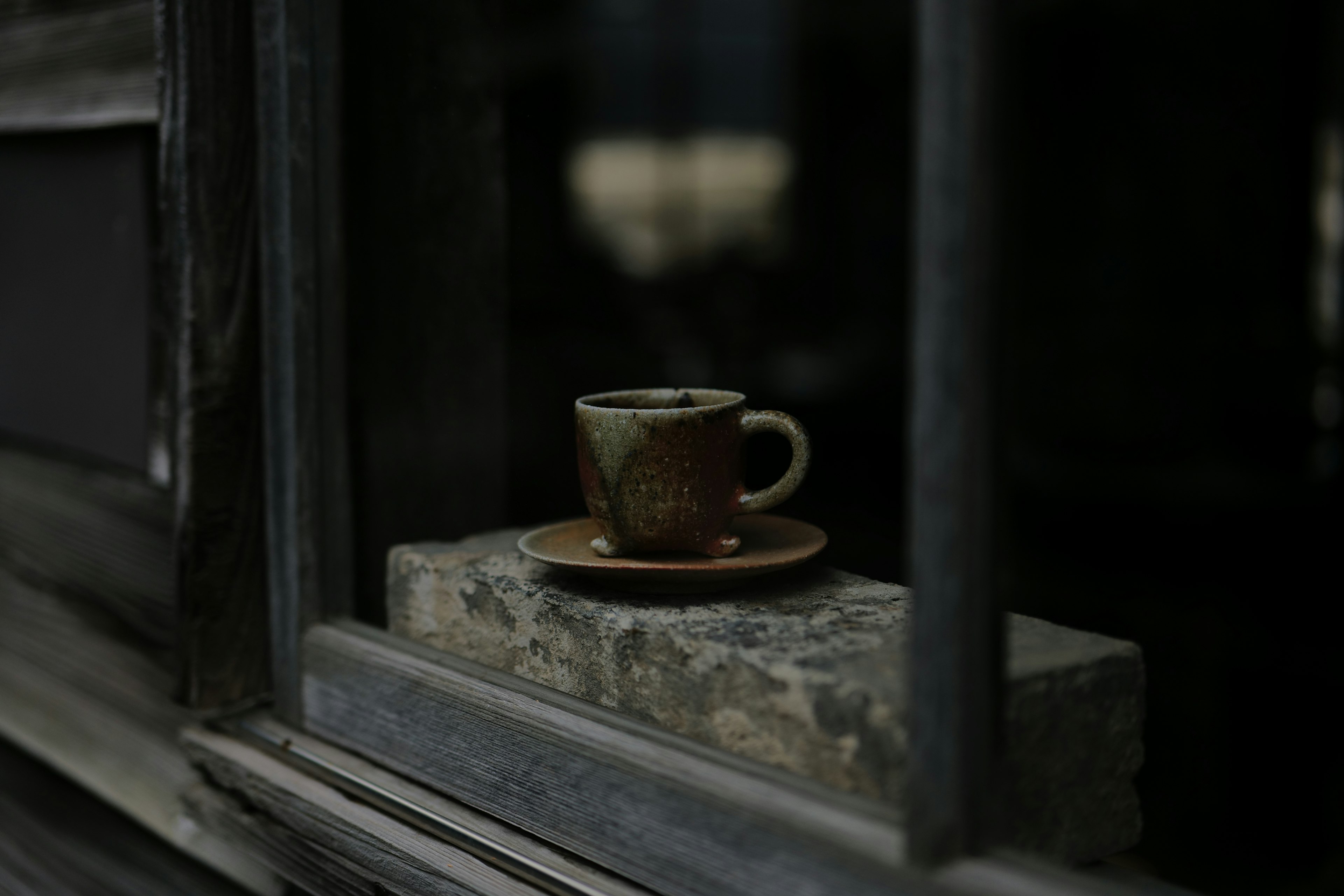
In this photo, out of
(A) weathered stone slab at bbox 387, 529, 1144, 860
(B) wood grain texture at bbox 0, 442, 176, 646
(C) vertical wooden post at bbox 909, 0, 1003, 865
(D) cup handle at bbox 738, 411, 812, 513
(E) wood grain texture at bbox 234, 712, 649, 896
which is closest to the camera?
(C) vertical wooden post at bbox 909, 0, 1003, 865

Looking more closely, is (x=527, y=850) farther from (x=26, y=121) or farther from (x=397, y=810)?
(x=26, y=121)

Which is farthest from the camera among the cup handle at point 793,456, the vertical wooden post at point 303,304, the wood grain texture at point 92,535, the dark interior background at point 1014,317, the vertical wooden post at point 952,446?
the wood grain texture at point 92,535

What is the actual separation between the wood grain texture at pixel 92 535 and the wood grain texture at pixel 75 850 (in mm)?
290

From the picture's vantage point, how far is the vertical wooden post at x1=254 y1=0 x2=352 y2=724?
108 centimetres

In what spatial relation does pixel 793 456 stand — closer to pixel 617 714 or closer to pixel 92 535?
pixel 617 714

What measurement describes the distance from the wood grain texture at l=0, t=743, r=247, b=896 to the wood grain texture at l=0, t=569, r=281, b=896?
4 centimetres

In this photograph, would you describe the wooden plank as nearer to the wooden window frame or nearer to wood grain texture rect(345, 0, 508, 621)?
the wooden window frame

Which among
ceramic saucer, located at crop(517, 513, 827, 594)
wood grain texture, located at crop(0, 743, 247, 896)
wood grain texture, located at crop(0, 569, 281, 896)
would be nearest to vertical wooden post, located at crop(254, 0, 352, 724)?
ceramic saucer, located at crop(517, 513, 827, 594)

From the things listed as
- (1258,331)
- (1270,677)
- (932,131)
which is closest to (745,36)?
(1258,331)

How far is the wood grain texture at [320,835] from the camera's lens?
923mm

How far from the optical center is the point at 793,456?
38.6 inches

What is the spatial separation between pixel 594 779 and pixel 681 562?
20 cm

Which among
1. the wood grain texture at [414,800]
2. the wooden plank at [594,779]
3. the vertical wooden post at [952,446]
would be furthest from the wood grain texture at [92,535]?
the vertical wooden post at [952,446]

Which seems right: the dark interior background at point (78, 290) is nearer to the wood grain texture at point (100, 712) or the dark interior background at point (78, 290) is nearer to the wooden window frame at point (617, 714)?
the wood grain texture at point (100, 712)
